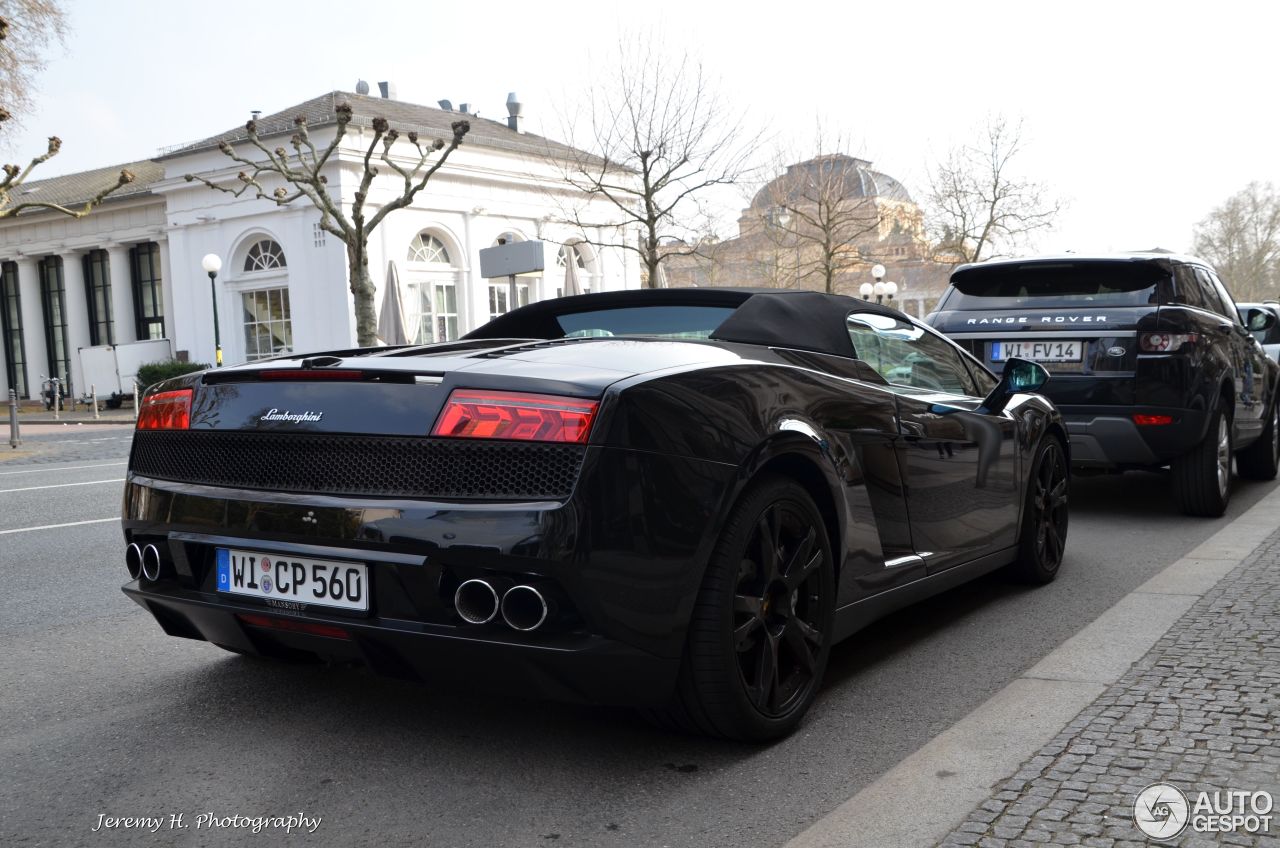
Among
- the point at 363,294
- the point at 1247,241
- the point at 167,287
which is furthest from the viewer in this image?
the point at 1247,241

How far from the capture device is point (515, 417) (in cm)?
301

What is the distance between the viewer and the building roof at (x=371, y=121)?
3888cm

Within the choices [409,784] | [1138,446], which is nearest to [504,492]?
[409,784]

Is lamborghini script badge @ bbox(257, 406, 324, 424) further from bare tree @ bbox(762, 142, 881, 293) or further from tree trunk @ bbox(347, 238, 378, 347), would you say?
bare tree @ bbox(762, 142, 881, 293)

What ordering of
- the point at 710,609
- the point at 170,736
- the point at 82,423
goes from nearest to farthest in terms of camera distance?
the point at 710,609, the point at 170,736, the point at 82,423

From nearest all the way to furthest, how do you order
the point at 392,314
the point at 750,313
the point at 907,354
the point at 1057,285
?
the point at 750,313 → the point at 907,354 → the point at 1057,285 → the point at 392,314

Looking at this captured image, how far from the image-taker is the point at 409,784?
3172 millimetres

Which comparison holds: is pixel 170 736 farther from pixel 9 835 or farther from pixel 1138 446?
pixel 1138 446

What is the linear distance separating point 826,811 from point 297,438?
1665mm

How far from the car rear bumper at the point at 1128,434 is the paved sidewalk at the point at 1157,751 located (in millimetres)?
3066

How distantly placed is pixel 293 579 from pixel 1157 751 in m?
2.31

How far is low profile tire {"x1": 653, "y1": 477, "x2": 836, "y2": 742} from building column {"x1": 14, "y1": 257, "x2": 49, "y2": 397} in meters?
54.1

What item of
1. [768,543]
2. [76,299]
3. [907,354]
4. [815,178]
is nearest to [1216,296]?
[907,354]

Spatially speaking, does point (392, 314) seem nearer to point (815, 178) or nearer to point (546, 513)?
point (815, 178)
